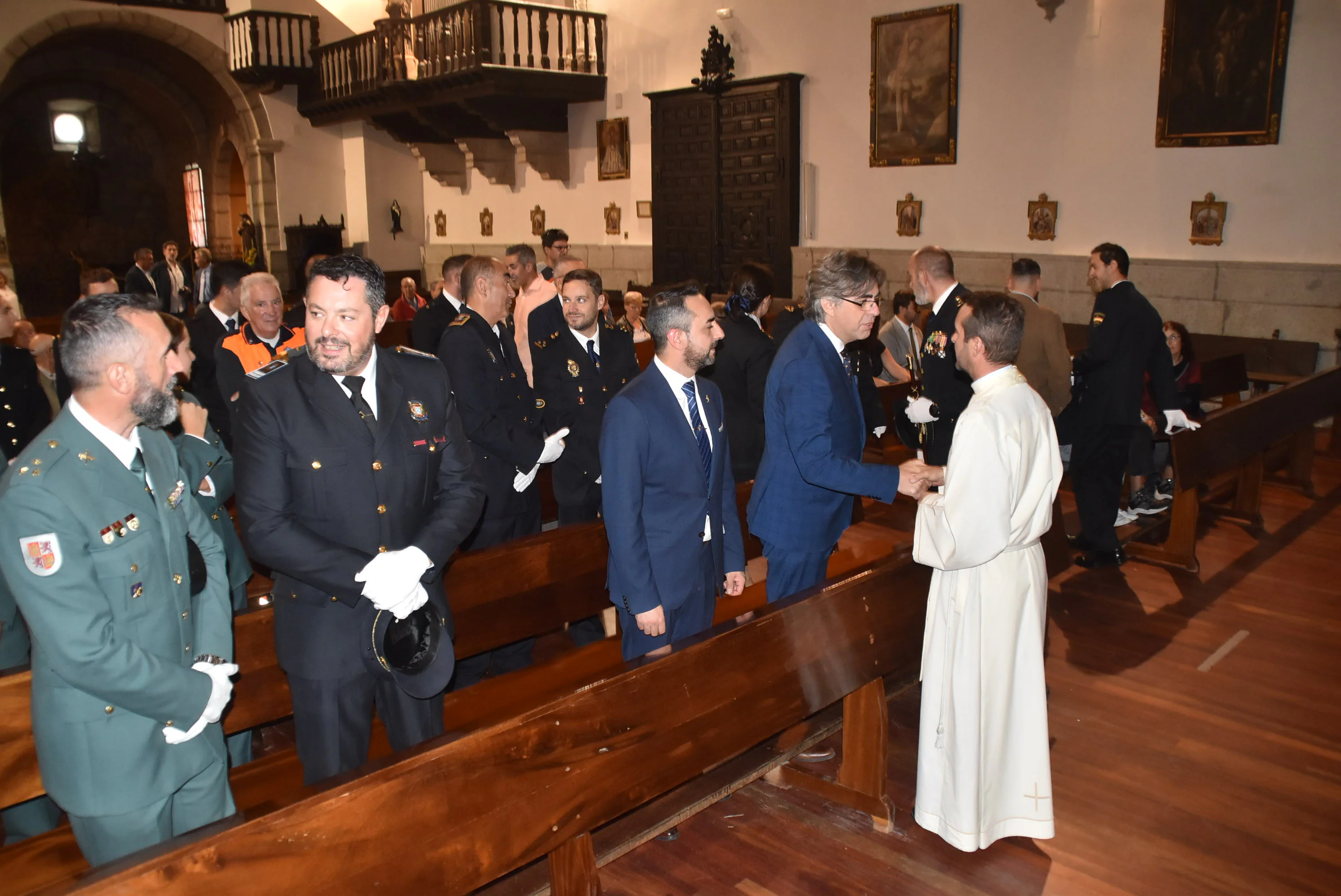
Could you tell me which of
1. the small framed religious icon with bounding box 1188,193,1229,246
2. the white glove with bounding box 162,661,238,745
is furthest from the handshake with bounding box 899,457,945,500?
the small framed religious icon with bounding box 1188,193,1229,246

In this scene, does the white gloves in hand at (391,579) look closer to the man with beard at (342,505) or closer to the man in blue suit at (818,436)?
the man with beard at (342,505)

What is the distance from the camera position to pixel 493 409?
3.74 m

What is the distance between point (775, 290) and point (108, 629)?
33.6ft

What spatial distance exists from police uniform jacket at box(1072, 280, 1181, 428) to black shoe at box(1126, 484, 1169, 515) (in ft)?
3.79

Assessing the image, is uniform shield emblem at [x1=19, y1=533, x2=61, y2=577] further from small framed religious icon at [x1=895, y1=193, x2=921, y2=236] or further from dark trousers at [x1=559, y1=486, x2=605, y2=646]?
small framed religious icon at [x1=895, y1=193, x2=921, y2=236]

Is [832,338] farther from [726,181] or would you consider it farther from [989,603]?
[726,181]

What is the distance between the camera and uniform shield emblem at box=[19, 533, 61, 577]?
1.76 m

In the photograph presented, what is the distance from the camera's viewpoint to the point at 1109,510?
5.09 metres

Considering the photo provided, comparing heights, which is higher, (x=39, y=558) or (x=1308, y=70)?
(x=1308, y=70)

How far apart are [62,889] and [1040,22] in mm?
9950

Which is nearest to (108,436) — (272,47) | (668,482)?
(668,482)

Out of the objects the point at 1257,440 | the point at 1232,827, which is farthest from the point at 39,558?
the point at 1257,440

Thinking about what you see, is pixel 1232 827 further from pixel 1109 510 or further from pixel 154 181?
pixel 154 181

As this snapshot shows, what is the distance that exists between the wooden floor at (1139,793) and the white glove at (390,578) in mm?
1155
